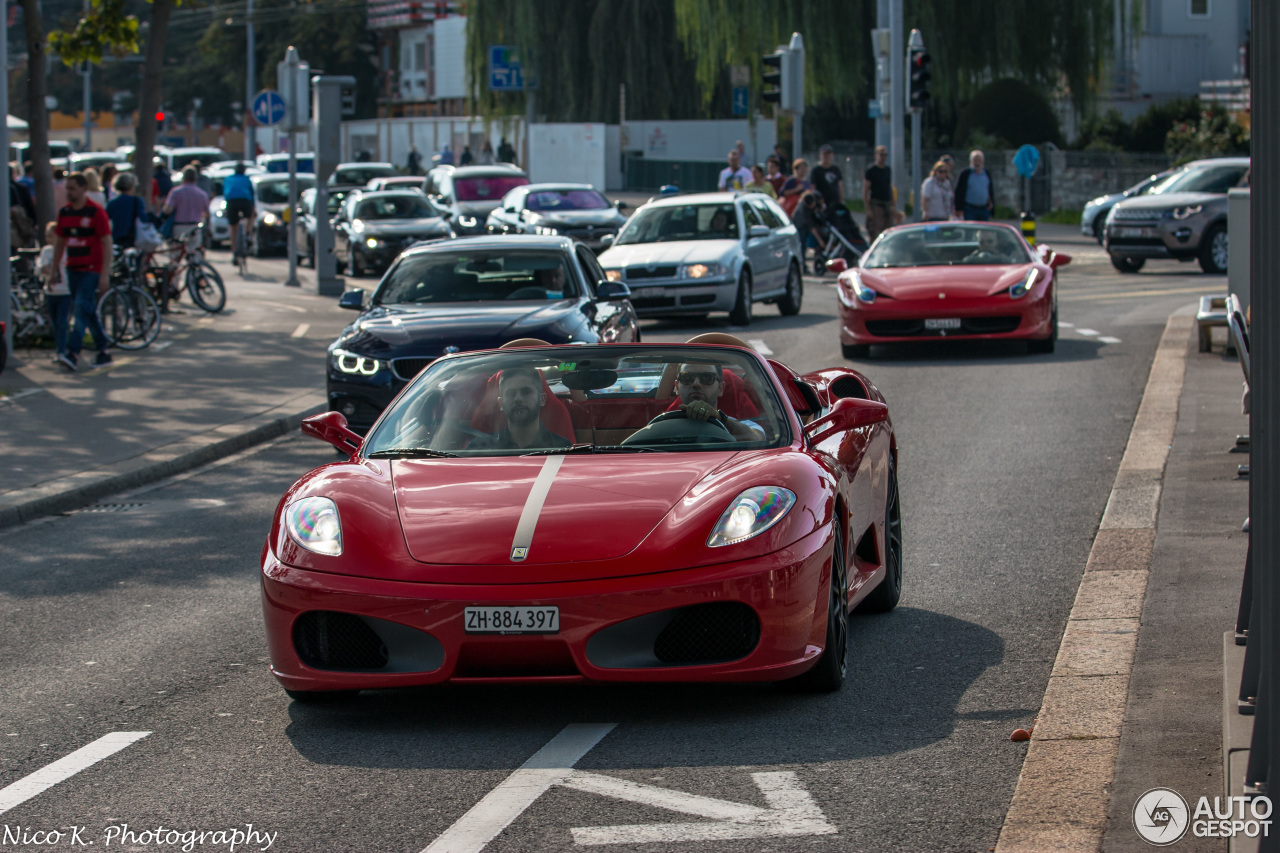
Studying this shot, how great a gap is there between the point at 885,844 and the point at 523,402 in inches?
110

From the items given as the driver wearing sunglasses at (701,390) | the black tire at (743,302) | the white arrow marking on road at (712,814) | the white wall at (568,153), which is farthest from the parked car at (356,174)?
the white arrow marking on road at (712,814)

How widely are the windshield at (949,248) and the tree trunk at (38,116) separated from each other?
30.9 feet

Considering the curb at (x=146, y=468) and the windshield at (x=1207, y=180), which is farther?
the windshield at (x=1207, y=180)

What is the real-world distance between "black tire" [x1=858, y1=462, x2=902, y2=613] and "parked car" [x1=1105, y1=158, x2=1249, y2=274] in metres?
22.0

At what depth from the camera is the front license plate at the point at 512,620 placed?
564cm

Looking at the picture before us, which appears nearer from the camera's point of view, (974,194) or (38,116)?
(38,116)

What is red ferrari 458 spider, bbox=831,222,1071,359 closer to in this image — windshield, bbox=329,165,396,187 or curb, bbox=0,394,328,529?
curb, bbox=0,394,328,529

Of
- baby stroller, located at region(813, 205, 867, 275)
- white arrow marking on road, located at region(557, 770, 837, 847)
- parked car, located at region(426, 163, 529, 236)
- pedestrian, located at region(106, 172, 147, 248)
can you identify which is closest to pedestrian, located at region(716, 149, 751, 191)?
baby stroller, located at region(813, 205, 867, 275)

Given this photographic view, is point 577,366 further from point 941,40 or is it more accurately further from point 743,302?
point 941,40

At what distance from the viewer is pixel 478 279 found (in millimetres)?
14688

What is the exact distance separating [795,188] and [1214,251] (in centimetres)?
676

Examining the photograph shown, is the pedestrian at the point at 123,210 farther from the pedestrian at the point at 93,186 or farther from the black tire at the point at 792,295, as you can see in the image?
the black tire at the point at 792,295

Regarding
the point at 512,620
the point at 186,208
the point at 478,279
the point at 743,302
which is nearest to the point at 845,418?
the point at 512,620

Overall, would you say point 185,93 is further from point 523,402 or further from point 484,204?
point 523,402
